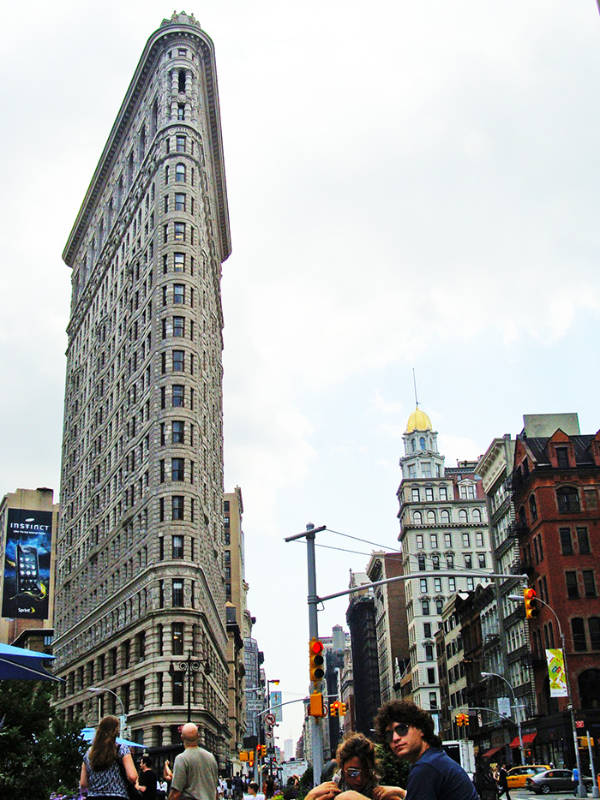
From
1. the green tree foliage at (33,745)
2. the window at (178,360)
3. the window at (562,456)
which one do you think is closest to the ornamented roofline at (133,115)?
the window at (178,360)

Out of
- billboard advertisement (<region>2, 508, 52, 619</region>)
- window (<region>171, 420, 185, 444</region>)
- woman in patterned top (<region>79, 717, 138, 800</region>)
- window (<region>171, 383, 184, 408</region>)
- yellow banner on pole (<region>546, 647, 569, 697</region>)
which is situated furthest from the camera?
billboard advertisement (<region>2, 508, 52, 619</region>)

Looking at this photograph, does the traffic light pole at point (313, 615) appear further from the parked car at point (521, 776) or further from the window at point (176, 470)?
the window at point (176, 470)

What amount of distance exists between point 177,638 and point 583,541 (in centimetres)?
3211

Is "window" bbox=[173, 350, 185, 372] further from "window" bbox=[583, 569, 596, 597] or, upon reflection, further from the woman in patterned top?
the woman in patterned top

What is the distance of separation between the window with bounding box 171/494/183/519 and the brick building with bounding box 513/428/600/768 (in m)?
28.4

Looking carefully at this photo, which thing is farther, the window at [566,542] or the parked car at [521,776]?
the window at [566,542]

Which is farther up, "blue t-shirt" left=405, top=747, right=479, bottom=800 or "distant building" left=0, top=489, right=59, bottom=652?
"distant building" left=0, top=489, right=59, bottom=652

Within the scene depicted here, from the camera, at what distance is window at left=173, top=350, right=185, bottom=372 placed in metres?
75.8

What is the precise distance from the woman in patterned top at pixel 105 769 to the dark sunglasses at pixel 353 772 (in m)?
3.37

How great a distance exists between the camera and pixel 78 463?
106062 mm

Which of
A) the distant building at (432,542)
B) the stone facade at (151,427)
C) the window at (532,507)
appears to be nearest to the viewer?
the stone facade at (151,427)

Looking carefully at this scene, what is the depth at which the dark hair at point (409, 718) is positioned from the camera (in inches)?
247

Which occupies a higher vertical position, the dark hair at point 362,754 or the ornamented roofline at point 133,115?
the ornamented roofline at point 133,115

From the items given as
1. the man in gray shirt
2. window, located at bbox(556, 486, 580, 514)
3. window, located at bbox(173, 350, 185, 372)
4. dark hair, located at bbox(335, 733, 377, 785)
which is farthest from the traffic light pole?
window, located at bbox(173, 350, 185, 372)
